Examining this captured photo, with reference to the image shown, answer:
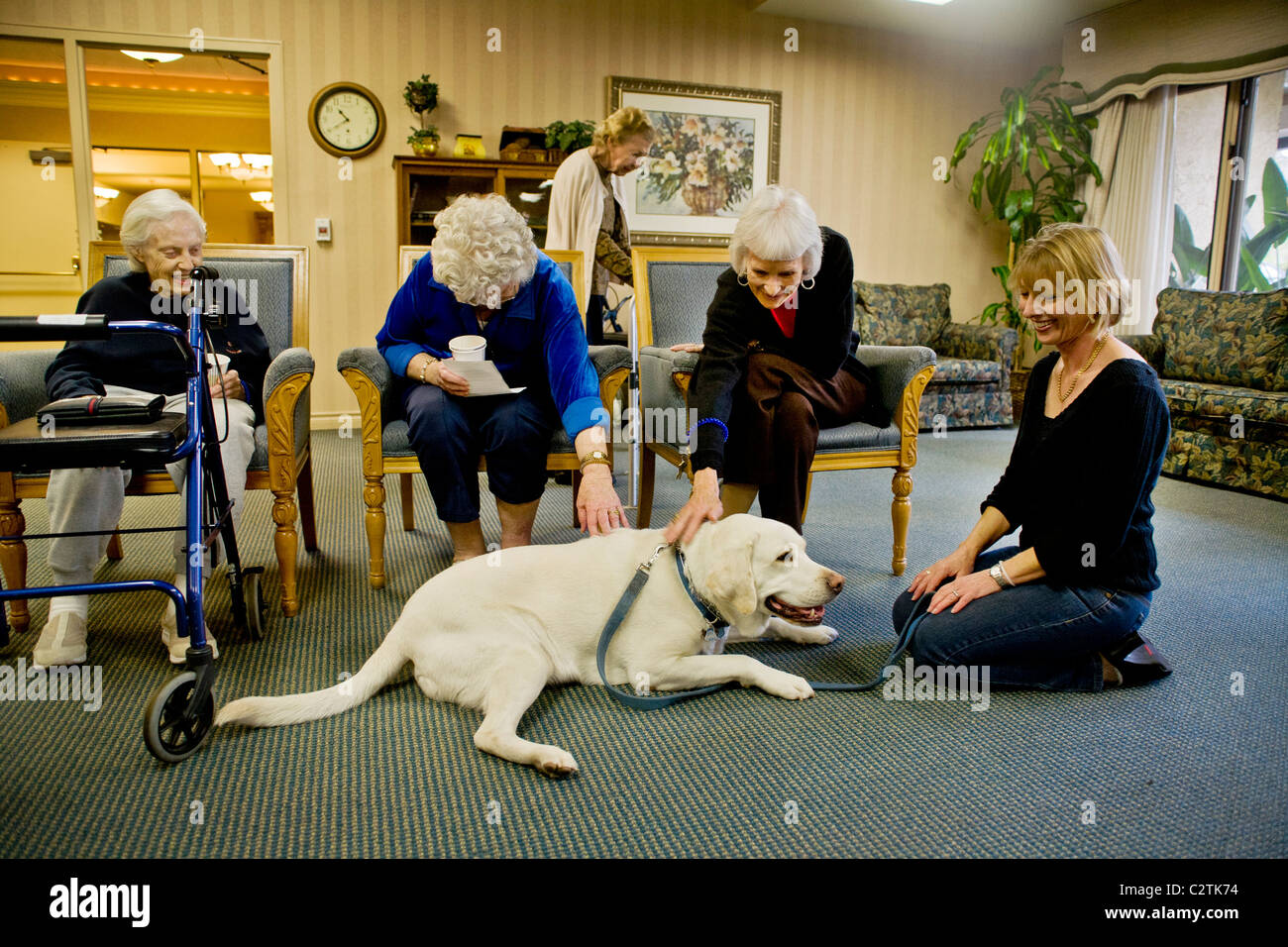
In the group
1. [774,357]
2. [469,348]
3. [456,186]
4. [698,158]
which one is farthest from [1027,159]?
[469,348]

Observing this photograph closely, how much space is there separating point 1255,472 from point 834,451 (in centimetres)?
265

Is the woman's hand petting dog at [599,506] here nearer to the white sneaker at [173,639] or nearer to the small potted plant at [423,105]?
the white sneaker at [173,639]

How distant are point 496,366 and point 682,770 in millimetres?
1273

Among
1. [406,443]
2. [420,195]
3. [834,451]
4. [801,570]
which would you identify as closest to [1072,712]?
[801,570]

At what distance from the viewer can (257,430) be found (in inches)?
85.3

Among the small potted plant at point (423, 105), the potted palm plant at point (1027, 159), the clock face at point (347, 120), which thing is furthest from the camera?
the potted palm plant at point (1027, 159)

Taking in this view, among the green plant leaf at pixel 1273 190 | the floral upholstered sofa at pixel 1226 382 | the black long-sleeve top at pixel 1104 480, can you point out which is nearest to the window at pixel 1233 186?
the green plant leaf at pixel 1273 190

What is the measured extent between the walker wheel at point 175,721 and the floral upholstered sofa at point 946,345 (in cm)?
470

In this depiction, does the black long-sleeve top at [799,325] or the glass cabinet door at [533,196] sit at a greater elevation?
the glass cabinet door at [533,196]

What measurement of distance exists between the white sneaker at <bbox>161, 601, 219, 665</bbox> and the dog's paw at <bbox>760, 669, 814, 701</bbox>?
1.19 meters

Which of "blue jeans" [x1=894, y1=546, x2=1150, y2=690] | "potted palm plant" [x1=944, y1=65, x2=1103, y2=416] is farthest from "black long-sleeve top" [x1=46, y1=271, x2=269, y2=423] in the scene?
"potted palm plant" [x1=944, y1=65, x2=1103, y2=416]

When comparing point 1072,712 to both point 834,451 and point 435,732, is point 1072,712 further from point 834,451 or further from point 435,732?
point 435,732

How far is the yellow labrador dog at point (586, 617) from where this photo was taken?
156 centimetres

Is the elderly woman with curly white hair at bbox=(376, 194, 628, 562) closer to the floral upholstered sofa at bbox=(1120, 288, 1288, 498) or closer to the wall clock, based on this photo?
the wall clock
